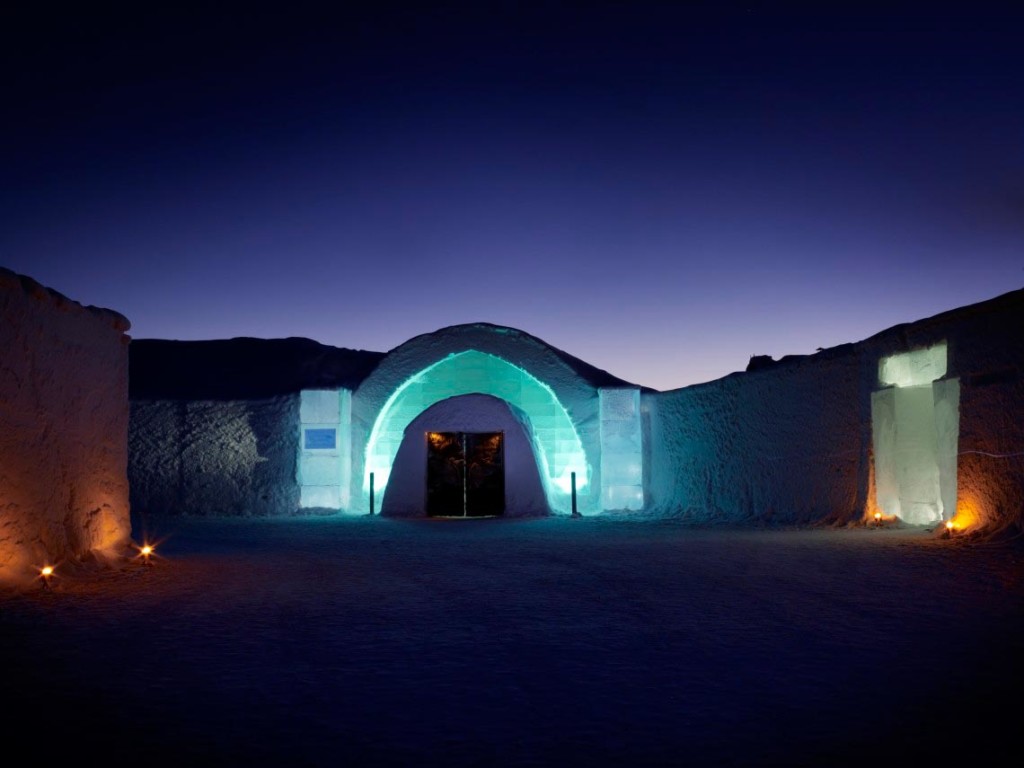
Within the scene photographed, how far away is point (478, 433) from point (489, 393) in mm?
1262

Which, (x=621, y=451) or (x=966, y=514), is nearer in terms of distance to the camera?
(x=966, y=514)

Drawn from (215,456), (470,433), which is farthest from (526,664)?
(215,456)

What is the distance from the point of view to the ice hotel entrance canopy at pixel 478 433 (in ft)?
55.3

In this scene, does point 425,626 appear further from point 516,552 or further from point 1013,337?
point 1013,337

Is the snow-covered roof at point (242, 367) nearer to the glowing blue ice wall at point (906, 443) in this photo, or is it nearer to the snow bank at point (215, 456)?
the snow bank at point (215, 456)

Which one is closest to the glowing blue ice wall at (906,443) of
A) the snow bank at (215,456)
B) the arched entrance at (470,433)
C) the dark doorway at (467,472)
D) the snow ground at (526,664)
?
the snow ground at (526,664)

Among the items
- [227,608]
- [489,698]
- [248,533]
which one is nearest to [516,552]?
[227,608]

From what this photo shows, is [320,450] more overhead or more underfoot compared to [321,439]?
more underfoot

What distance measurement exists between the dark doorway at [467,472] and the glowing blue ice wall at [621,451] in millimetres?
2185

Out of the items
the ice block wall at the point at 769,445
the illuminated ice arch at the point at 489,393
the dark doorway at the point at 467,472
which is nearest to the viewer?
the ice block wall at the point at 769,445

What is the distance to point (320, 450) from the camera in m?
17.1

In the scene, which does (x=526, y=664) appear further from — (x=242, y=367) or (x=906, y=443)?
(x=242, y=367)

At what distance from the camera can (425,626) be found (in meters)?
5.07

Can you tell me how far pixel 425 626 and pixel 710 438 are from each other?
10883 mm
